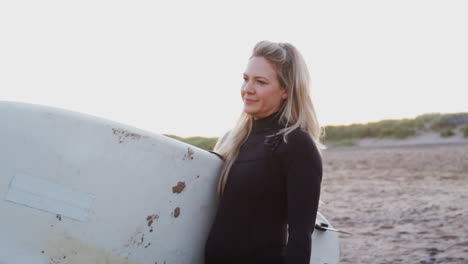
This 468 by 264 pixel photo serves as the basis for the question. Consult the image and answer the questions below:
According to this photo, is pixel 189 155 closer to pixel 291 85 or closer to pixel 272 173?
pixel 272 173

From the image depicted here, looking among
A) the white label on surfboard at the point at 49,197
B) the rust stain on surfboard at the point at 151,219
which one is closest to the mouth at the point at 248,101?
the rust stain on surfboard at the point at 151,219

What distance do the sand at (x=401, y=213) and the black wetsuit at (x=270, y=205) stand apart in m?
1.97

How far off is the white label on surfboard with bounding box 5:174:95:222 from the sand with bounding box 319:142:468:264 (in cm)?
244

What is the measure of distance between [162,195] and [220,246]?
0.95 feet

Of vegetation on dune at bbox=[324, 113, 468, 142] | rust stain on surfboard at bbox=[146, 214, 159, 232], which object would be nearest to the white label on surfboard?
rust stain on surfboard at bbox=[146, 214, 159, 232]

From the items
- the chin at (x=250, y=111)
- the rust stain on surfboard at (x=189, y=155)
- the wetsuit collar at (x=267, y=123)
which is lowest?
the rust stain on surfboard at (x=189, y=155)

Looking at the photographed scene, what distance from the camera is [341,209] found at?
5.63 meters

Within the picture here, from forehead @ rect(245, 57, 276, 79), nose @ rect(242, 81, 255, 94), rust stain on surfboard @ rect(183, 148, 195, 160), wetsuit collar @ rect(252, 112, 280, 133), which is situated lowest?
rust stain on surfboard @ rect(183, 148, 195, 160)

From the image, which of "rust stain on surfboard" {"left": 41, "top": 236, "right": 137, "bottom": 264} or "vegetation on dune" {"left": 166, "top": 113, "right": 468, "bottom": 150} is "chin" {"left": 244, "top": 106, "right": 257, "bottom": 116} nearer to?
"rust stain on surfboard" {"left": 41, "top": 236, "right": 137, "bottom": 264}

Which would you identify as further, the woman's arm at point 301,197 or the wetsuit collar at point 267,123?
the wetsuit collar at point 267,123

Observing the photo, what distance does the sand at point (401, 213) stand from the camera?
3.62 meters

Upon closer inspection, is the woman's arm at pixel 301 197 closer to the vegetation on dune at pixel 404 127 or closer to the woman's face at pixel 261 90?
the woman's face at pixel 261 90

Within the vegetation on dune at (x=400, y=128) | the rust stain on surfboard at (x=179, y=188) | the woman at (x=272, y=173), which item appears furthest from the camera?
the vegetation on dune at (x=400, y=128)

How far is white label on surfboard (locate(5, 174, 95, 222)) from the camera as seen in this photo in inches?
62.1
